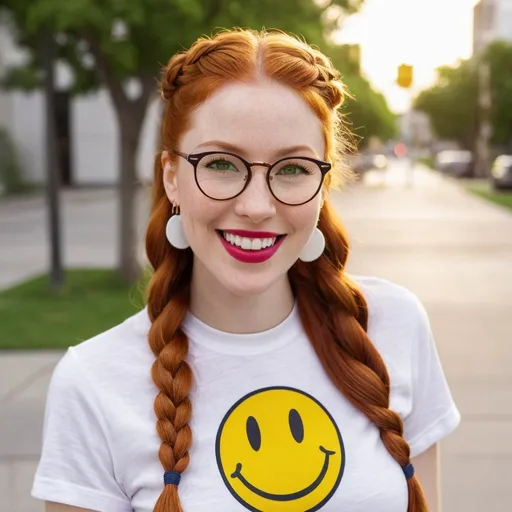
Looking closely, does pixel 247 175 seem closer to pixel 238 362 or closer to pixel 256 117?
pixel 256 117

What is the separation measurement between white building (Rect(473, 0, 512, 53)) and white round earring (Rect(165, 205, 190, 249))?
7995 cm

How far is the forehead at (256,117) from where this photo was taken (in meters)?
1.70

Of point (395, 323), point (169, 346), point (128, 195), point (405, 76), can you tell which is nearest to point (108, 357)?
point (169, 346)

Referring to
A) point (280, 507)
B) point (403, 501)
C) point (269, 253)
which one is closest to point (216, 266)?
point (269, 253)

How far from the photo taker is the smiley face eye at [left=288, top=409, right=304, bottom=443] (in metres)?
1.83

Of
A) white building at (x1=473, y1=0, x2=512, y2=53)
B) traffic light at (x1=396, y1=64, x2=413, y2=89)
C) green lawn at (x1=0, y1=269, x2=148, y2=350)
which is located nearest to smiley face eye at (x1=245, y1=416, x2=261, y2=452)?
green lawn at (x1=0, y1=269, x2=148, y2=350)

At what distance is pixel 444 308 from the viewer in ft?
31.0

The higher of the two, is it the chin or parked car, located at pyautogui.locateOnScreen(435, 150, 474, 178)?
the chin

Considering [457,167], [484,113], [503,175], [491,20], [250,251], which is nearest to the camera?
[250,251]

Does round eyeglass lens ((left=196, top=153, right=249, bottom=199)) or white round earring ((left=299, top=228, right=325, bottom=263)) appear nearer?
round eyeglass lens ((left=196, top=153, right=249, bottom=199))

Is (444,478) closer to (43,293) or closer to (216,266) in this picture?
(216,266)

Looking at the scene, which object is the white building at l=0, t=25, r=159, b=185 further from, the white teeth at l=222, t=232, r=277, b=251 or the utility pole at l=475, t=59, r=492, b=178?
the white teeth at l=222, t=232, r=277, b=251

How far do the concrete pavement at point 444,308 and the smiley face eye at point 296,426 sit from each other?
110 cm

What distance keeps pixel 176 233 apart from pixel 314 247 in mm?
294
